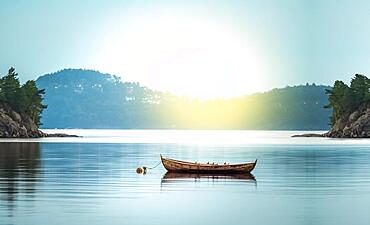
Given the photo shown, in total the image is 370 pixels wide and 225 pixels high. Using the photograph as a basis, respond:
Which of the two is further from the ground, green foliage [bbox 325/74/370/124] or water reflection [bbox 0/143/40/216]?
green foliage [bbox 325/74/370/124]

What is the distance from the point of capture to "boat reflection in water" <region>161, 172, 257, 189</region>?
1844 inches

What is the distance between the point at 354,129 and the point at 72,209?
138 meters

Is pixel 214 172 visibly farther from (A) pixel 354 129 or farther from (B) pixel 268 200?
(A) pixel 354 129

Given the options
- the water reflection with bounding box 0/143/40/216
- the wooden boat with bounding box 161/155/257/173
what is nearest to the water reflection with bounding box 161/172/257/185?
the wooden boat with bounding box 161/155/257/173

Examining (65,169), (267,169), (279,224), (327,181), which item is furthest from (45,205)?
(267,169)

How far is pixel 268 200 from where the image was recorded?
120 ft

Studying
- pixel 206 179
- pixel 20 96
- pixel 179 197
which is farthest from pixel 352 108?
Result: pixel 179 197

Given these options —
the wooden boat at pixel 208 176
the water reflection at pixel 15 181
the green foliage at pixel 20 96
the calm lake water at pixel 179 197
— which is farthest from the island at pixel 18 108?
the wooden boat at pixel 208 176

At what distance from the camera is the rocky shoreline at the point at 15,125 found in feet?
497

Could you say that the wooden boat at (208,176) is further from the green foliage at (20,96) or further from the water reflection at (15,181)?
the green foliage at (20,96)

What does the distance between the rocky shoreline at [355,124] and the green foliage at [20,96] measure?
6277cm

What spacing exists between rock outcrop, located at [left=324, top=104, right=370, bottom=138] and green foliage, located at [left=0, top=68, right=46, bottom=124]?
6275cm

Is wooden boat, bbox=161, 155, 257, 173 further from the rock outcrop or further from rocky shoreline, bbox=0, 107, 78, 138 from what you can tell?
the rock outcrop

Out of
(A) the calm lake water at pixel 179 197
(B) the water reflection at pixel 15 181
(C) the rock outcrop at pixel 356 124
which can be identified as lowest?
(A) the calm lake water at pixel 179 197
